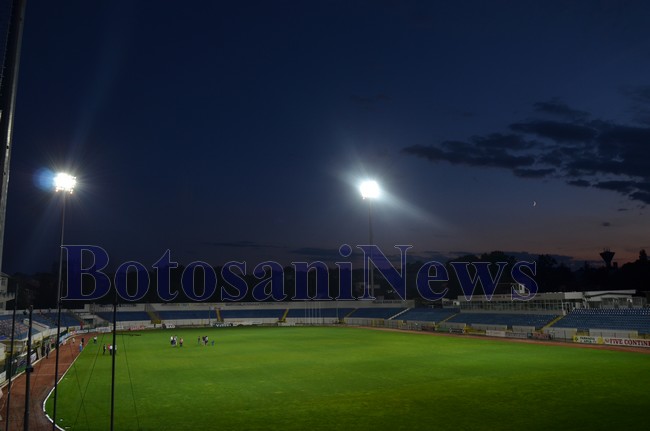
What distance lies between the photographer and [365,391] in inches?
1000

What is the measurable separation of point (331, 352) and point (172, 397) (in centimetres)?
2312

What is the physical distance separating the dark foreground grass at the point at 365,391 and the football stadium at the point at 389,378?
9cm

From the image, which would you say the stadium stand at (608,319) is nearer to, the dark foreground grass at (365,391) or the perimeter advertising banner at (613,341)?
the perimeter advertising banner at (613,341)

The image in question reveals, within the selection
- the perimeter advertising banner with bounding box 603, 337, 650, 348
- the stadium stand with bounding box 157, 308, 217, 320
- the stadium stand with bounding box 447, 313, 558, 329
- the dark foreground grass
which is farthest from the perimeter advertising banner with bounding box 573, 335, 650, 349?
the stadium stand with bounding box 157, 308, 217, 320

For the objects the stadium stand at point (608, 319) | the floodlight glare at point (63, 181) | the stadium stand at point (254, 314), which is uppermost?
the floodlight glare at point (63, 181)

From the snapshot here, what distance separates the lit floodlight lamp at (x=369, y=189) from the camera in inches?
3172

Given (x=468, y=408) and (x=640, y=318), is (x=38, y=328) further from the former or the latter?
(x=640, y=318)

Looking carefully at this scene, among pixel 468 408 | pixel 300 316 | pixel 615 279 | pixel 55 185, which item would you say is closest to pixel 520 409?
pixel 468 408

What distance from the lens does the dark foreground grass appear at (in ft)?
62.9

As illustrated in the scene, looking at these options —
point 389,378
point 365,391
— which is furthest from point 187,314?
point 365,391

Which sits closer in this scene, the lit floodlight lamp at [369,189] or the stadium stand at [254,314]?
the lit floodlight lamp at [369,189]

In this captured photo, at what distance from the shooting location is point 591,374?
2942cm

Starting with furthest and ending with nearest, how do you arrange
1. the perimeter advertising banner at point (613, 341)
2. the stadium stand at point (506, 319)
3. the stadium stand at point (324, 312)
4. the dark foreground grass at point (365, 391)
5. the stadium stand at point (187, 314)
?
the stadium stand at point (324, 312) → the stadium stand at point (187, 314) → the stadium stand at point (506, 319) → the perimeter advertising banner at point (613, 341) → the dark foreground grass at point (365, 391)

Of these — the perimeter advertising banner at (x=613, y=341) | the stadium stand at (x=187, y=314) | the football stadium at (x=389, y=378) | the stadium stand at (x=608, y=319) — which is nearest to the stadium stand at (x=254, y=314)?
the stadium stand at (x=187, y=314)
